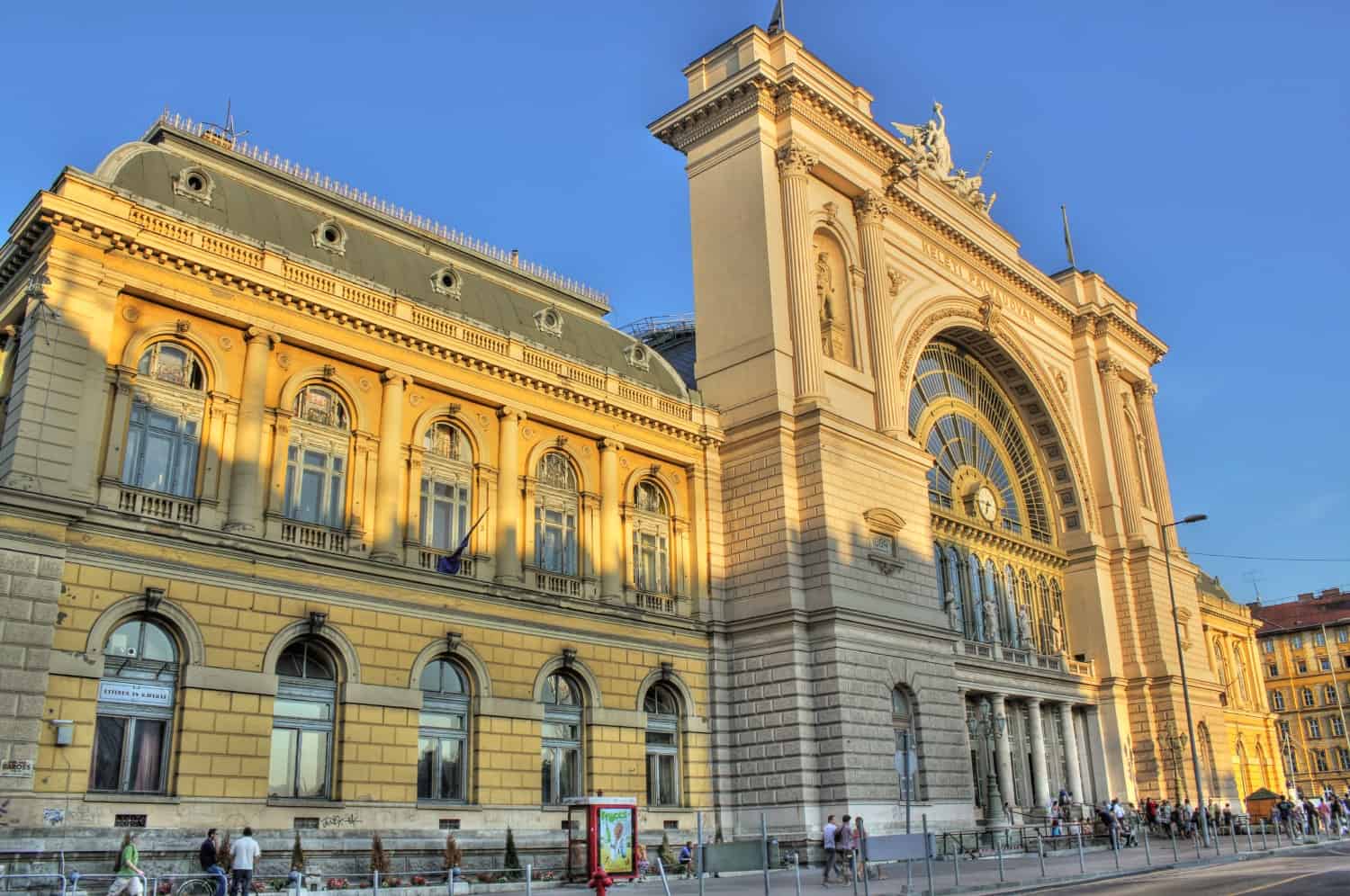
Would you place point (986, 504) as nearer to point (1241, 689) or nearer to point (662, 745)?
point (662, 745)

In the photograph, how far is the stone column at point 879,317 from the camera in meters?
43.8

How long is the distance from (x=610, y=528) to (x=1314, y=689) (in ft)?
322

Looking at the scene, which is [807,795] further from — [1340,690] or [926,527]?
[1340,690]

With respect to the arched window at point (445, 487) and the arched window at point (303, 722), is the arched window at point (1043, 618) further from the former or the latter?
the arched window at point (303, 722)

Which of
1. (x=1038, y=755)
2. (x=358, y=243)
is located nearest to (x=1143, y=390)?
(x=1038, y=755)

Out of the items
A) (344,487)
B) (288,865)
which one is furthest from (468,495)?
(288,865)

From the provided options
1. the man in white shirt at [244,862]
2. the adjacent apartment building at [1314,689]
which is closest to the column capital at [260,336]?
the man in white shirt at [244,862]

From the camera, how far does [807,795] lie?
35.6m

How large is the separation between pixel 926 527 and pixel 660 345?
59.4 feet

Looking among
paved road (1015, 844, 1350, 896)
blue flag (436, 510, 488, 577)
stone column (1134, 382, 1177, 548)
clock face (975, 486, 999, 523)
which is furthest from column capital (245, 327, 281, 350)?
stone column (1134, 382, 1177, 548)

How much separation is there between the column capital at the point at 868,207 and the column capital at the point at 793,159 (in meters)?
3.94

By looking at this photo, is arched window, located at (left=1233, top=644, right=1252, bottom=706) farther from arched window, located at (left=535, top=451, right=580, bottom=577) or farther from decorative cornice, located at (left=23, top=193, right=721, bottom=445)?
arched window, located at (left=535, top=451, right=580, bottom=577)

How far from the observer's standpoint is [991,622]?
1983 inches

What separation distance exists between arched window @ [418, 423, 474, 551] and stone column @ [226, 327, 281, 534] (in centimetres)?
507
